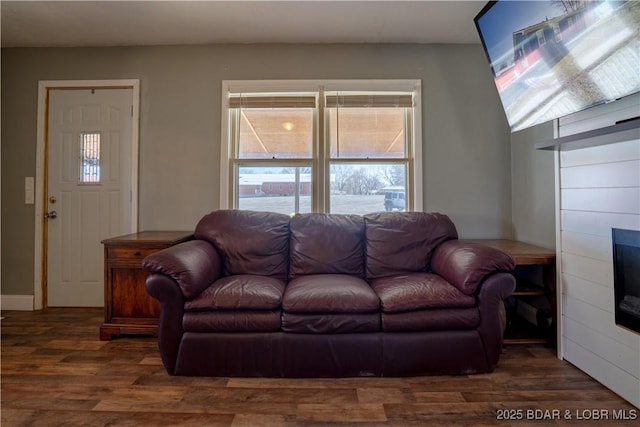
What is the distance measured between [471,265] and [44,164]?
3794mm

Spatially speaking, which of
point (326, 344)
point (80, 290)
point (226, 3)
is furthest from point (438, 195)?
point (80, 290)

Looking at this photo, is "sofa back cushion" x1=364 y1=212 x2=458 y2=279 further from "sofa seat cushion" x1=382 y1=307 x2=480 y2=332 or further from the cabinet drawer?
the cabinet drawer

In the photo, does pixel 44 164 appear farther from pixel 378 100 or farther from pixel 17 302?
pixel 378 100

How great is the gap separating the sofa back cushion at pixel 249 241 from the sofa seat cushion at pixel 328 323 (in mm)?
569

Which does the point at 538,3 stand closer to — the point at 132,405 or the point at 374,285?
the point at 374,285

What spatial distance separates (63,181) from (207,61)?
5.94ft

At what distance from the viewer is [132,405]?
1528mm

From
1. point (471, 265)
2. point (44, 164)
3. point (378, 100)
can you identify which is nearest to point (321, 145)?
point (378, 100)

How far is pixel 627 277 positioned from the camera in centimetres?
157

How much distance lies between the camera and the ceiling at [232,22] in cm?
228

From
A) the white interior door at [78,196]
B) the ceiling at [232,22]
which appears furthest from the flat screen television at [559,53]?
the white interior door at [78,196]

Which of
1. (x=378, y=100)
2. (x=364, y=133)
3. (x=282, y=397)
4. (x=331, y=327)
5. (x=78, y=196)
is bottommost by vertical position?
(x=282, y=397)

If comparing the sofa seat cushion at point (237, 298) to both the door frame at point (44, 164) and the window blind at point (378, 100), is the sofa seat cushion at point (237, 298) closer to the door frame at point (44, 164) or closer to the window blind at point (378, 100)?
the door frame at point (44, 164)

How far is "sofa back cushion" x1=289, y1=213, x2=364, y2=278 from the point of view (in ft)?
7.63
